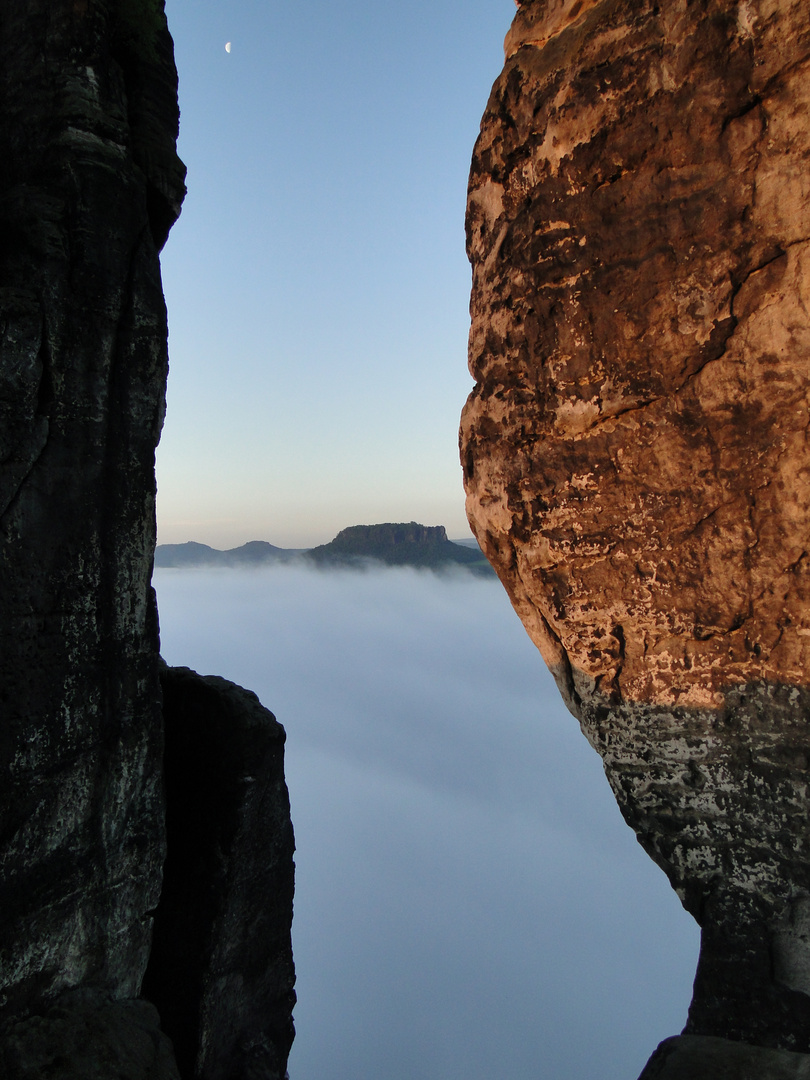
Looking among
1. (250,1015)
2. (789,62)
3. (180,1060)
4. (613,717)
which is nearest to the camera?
(789,62)

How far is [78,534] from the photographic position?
440cm

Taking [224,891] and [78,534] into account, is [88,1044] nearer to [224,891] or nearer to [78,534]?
[224,891]

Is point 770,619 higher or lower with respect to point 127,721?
higher

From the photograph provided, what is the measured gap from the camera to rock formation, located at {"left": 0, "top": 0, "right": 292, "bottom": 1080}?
408cm

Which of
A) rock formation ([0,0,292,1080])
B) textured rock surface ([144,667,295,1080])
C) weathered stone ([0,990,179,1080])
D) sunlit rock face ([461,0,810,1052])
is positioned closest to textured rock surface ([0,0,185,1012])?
rock formation ([0,0,292,1080])

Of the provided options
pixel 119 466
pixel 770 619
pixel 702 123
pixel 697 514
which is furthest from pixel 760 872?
pixel 119 466

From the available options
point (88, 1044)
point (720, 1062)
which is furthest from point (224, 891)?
point (720, 1062)

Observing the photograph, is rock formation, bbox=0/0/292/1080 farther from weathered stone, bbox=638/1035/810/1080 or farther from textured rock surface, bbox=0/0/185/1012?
weathered stone, bbox=638/1035/810/1080

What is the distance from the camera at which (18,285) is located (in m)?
4.25

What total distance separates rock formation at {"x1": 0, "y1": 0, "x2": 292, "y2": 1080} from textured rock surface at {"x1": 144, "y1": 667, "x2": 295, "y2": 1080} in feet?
2.27

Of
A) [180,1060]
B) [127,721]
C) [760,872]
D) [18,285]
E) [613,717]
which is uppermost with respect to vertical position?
[18,285]

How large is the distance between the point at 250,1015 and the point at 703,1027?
372 centimetres

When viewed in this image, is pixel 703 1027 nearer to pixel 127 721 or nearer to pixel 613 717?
pixel 613 717

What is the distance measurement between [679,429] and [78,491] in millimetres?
3563
